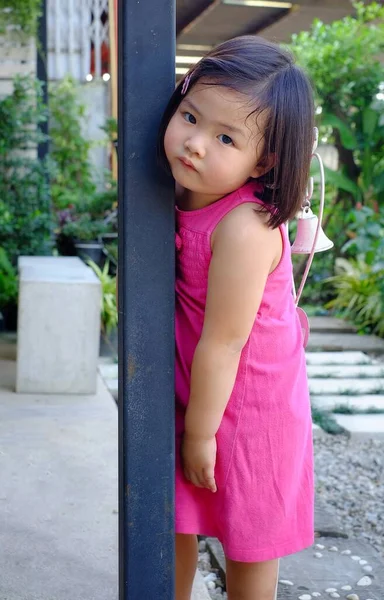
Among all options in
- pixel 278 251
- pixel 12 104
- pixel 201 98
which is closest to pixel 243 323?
pixel 278 251

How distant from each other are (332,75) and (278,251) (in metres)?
6.96

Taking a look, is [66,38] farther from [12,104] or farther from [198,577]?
[198,577]

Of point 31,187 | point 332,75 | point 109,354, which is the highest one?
point 332,75

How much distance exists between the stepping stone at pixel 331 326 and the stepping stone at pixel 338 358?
806 millimetres

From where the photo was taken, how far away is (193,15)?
9273 millimetres

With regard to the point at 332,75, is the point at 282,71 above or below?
above

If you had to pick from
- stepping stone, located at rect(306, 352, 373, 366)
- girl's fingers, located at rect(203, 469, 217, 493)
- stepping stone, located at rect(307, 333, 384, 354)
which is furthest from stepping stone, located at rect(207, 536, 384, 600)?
stepping stone, located at rect(307, 333, 384, 354)

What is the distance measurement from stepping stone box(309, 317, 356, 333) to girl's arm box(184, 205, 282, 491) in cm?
544

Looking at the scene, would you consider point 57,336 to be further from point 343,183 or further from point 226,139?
point 343,183

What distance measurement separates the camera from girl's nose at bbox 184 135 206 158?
1.30 meters

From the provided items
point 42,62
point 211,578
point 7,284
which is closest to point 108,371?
point 7,284

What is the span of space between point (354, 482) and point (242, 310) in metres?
2.38

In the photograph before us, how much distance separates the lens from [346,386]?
5.00 metres

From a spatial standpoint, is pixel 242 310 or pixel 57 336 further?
pixel 57 336
